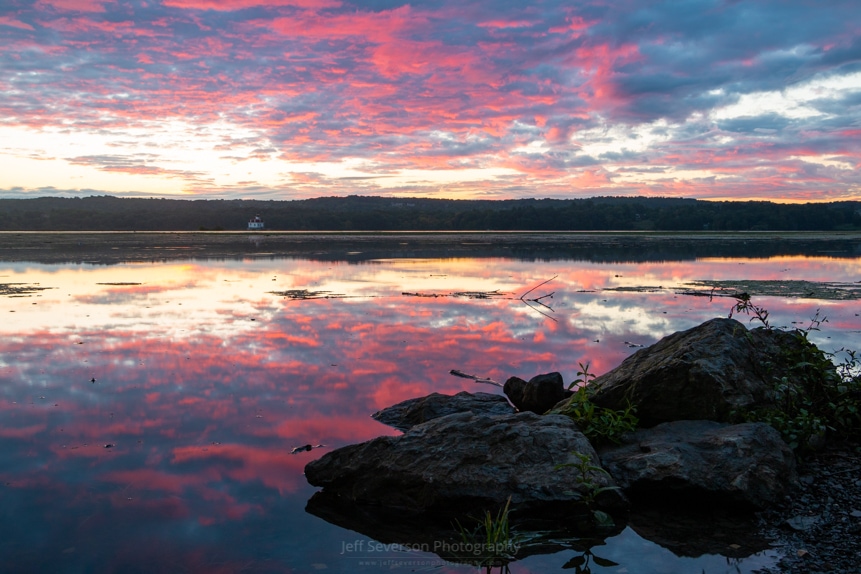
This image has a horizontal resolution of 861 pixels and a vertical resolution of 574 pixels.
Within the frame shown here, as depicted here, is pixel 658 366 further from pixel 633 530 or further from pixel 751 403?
pixel 633 530

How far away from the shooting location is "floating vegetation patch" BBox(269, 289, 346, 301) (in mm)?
21078

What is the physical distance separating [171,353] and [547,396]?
23.7 ft

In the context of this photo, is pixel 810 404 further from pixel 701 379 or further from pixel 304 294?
pixel 304 294

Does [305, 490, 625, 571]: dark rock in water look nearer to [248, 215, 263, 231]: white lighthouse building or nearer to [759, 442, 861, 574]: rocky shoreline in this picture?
[759, 442, 861, 574]: rocky shoreline

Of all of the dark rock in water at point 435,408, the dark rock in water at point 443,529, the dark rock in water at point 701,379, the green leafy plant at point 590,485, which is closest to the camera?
the dark rock in water at point 443,529

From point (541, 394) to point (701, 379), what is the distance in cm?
235

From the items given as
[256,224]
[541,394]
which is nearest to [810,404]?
[541,394]

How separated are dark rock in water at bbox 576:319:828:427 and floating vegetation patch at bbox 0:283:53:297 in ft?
64.5

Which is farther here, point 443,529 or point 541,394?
point 541,394

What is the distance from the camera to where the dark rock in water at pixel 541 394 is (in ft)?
30.9

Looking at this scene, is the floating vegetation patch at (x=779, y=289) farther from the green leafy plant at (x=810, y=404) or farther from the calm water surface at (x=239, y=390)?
the green leafy plant at (x=810, y=404)

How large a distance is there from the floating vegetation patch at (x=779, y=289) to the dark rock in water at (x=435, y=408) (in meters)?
13.8

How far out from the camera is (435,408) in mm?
8773

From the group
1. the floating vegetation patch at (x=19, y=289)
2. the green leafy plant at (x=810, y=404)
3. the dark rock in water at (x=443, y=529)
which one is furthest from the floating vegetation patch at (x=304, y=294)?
the green leafy plant at (x=810, y=404)
